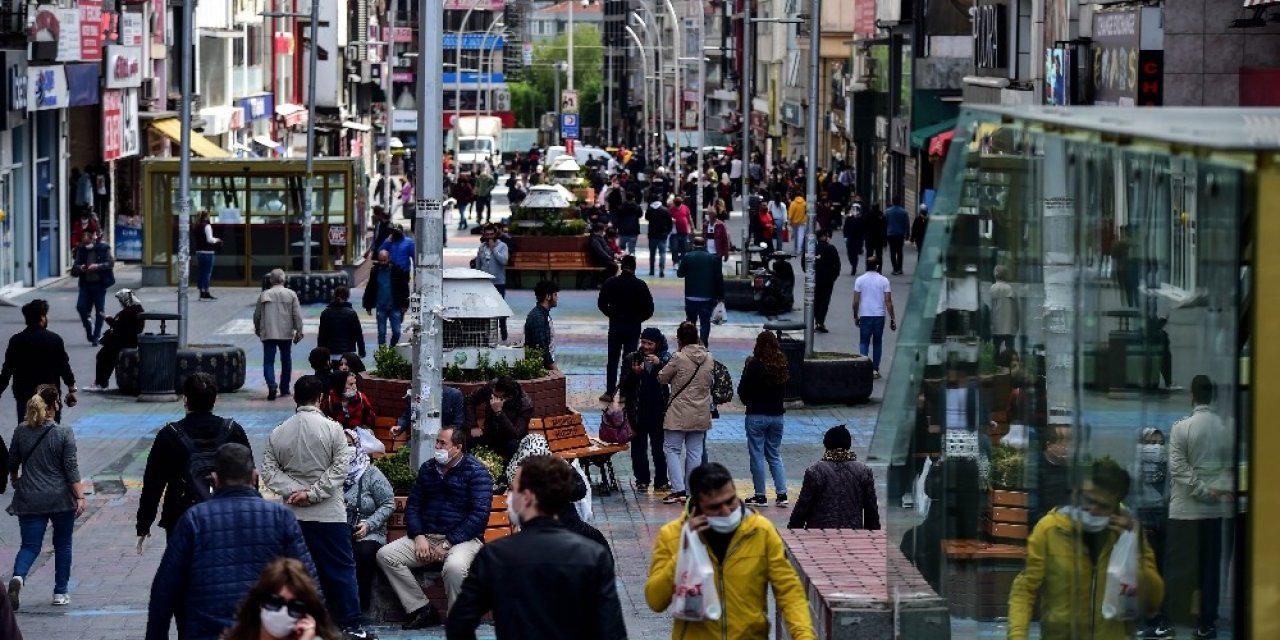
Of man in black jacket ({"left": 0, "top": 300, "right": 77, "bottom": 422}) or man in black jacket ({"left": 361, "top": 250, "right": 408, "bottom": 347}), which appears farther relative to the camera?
man in black jacket ({"left": 361, "top": 250, "right": 408, "bottom": 347})

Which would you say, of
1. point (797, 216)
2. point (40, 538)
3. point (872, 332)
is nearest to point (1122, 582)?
point (40, 538)

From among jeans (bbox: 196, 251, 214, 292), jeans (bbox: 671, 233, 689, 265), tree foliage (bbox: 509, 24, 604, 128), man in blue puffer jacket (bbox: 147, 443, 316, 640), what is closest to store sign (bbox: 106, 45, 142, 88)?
jeans (bbox: 196, 251, 214, 292)

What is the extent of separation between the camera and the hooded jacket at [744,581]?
799 centimetres

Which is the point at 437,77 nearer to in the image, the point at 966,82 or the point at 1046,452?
the point at 1046,452

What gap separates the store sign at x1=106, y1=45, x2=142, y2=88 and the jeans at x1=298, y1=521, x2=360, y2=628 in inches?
1337

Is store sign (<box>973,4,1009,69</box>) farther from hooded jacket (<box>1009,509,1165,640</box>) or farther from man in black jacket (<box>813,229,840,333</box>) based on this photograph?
hooded jacket (<box>1009,509,1165,640</box>)

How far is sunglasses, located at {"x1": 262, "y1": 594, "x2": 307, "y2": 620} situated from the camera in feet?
22.6

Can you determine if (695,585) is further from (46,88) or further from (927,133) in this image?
(927,133)

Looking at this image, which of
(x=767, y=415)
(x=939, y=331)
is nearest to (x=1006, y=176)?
(x=939, y=331)

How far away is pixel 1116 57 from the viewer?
31.0 metres

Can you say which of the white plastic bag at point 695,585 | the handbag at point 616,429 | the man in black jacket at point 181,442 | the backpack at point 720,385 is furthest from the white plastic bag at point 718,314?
the white plastic bag at point 695,585

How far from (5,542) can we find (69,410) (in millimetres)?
7732

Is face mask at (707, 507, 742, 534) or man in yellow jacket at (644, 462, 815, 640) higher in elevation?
face mask at (707, 507, 742, 534)

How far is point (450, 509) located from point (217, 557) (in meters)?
3.55
